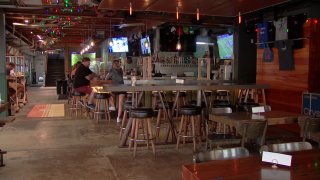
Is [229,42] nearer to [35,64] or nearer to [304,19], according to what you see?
[304,19]

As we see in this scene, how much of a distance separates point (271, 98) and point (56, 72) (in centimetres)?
2530

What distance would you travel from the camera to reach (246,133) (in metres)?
3.84

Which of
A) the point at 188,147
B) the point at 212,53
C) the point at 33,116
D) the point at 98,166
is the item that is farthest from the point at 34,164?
the point at 212,53

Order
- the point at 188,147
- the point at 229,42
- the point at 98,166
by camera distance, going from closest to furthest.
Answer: the point at 98,166 → the point at 188,147 → the point at 229,42

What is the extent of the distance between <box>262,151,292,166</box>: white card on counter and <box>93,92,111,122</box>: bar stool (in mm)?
6380

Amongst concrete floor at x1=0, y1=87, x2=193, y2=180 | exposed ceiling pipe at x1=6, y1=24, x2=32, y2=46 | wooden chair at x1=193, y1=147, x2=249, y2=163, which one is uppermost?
exposed ceiling pipe at x1=6, y1=24, x2=32, y2=46

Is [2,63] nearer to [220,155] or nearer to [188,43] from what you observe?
[188,43]

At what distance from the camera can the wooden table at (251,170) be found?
1913 millimetres

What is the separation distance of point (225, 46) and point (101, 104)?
16.9ft

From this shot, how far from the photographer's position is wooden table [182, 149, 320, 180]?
191 centimetres

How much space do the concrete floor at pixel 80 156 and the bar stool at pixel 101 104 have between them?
3.25 ft

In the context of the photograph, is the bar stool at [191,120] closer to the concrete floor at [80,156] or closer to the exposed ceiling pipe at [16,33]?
the concrete floor at [80,156]

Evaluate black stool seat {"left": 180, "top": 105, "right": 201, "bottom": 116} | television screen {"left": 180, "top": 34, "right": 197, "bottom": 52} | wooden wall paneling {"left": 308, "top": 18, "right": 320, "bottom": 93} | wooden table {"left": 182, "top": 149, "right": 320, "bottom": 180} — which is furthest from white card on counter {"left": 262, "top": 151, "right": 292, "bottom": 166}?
television screen {"left": 180, "top": 34, "right": 197, "bottom": 52}

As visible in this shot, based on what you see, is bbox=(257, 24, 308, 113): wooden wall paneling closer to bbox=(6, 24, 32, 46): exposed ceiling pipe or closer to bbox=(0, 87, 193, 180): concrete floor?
bbox=(0, 87, 193, 180): concrete floor
